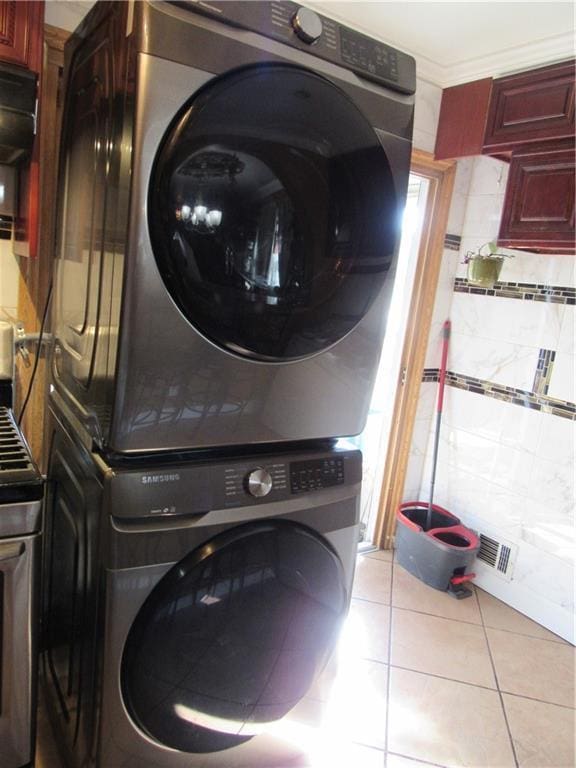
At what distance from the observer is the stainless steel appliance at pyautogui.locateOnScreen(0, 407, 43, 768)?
44.0 inches

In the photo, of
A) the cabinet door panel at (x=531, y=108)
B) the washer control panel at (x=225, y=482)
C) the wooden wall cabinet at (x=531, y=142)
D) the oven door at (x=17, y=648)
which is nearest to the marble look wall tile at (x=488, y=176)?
the wooden wall cabinet at (x=531, y=142)

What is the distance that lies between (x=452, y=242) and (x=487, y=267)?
Answer: 1.13 ft

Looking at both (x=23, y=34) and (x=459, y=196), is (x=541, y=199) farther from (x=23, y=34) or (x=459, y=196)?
(x=23, y=34)

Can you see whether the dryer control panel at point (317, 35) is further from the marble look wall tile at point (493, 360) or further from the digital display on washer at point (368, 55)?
the marble look wall tile at point (493, 360)

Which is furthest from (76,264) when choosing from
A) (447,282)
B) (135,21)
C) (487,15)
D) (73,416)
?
(447,282)

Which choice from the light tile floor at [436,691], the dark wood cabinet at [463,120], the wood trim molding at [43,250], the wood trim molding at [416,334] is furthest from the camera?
the wood trim molding at [416,334]

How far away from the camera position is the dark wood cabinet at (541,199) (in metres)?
1.96

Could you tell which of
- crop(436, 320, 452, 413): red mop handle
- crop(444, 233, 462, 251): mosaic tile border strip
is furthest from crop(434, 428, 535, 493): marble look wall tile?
crop(444, 233, 462, 251): mosaic tile border strip

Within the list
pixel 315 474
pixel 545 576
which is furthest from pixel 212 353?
pixel 545 576

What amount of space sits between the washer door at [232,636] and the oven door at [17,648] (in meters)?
0.27

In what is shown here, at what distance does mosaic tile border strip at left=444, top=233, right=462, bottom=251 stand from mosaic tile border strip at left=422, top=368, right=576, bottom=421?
2.07 ft

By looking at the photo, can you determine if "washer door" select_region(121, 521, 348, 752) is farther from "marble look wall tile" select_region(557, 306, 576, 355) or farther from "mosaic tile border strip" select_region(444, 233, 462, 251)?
"mosaic tile border strip" select_region(444, 233, 462, 251)

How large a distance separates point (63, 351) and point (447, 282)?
203 cm

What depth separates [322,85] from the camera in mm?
1022
